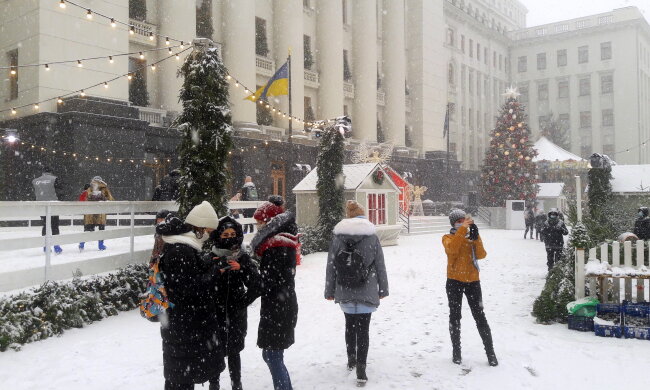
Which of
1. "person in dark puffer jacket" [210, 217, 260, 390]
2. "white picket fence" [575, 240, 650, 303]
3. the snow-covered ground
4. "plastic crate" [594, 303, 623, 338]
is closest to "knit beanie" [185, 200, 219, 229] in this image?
"person in dark puffer jacket" [210, 217, 260, 390]

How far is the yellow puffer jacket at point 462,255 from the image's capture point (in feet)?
18.6

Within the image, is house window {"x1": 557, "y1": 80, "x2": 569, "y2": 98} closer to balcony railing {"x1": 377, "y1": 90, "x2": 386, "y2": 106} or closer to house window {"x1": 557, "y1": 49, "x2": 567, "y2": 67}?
house window {"x1": 557, "y1": 49, "x2": 567, "y2": 67}

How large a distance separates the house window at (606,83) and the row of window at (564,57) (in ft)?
7.16

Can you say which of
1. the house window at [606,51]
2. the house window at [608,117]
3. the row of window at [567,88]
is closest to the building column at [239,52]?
the row of window at [567,88]

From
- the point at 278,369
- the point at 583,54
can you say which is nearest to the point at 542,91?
the point at 583,54

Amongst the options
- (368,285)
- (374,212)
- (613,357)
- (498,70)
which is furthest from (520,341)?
(498,70)

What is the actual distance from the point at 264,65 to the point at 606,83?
1868 inches

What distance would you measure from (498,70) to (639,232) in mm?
54981

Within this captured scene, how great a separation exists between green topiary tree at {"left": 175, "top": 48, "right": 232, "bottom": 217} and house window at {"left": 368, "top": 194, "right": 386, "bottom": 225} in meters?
9.94

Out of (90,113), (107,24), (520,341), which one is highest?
(107,24)

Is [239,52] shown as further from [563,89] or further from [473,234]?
[563,89]

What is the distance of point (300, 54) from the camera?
30.5 meters

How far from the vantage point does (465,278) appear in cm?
565

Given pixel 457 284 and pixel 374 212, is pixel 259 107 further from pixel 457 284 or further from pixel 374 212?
pixel 457 284
